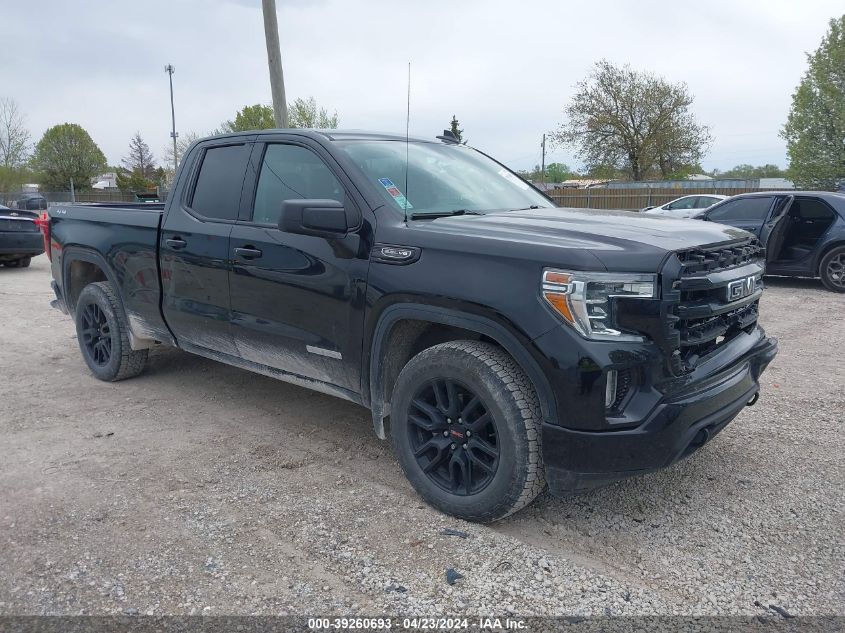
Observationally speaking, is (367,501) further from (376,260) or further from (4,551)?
(4,551)

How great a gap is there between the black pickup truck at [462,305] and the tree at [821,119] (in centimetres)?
3044

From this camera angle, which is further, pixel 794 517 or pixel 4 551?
pixel 794 517

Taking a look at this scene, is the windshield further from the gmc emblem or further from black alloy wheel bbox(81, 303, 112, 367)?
black alloy wheel bbox(81, 303, 112, 367)

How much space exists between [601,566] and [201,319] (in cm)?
289

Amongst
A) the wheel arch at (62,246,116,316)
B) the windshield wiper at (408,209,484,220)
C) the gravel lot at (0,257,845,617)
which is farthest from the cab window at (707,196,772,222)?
the wheel arch at (62,246,116,316)

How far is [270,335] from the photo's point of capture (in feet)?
13.2

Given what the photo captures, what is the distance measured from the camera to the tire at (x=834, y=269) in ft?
31.4

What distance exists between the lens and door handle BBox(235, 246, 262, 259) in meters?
3.98

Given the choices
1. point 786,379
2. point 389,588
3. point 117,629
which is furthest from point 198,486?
point 786,379

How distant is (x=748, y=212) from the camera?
10273 mm

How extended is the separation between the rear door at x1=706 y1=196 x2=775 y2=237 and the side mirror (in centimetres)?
824

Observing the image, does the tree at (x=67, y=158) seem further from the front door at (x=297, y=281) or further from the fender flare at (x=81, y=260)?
the front door at (x=297, y=281)

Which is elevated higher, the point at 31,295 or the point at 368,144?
the point at 368,144

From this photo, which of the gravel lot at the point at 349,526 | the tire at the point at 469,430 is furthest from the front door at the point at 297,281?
the gravel lot at the point at 349,526
